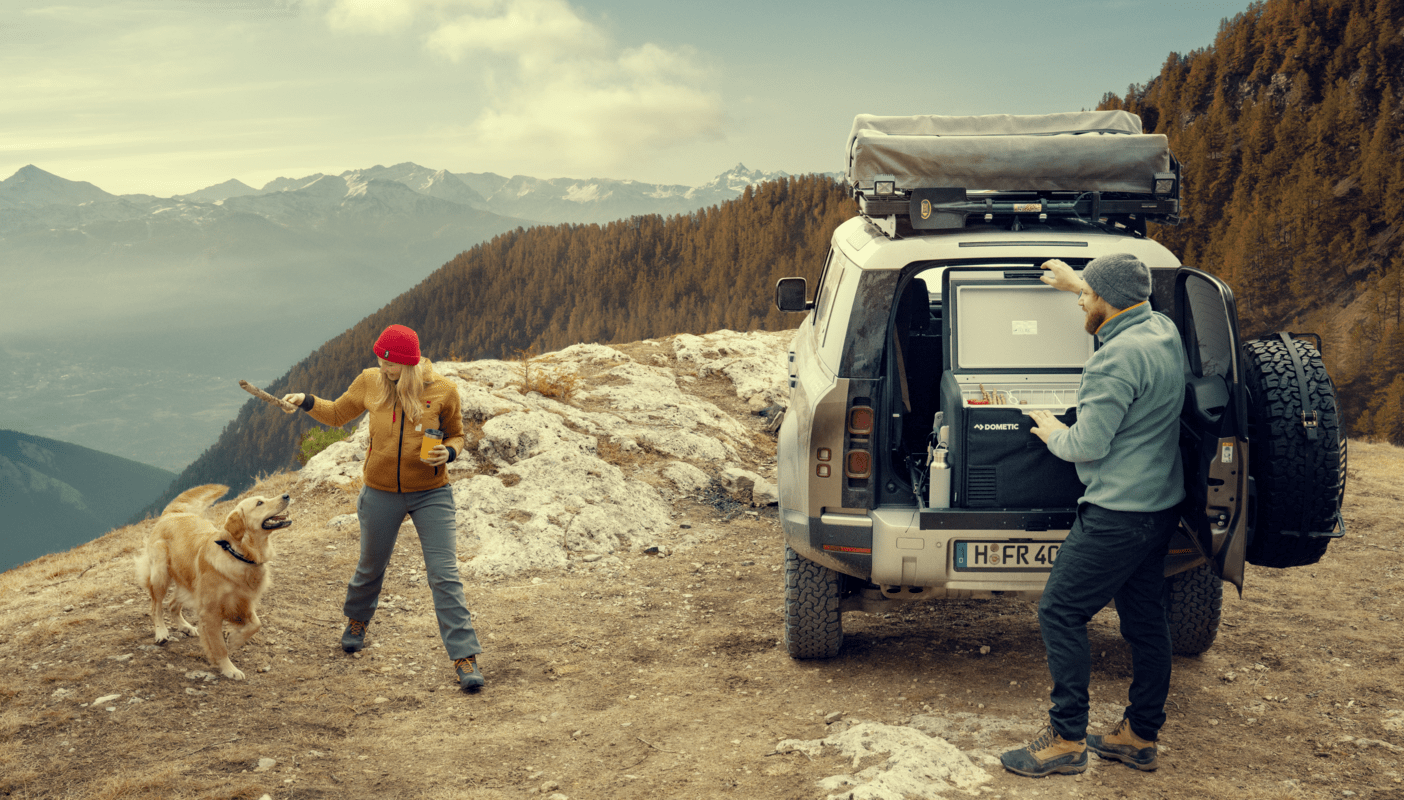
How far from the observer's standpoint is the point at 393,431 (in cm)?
480

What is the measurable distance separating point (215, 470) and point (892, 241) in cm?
15516

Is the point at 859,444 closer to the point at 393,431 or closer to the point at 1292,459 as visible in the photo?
the point at 1292,459

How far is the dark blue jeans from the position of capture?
Answer: 3326 millimetres

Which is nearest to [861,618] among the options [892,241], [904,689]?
[904,689]

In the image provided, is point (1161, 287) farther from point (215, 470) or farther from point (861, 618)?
point (215, 470)

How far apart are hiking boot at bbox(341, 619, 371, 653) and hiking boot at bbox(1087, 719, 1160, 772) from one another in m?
4.23

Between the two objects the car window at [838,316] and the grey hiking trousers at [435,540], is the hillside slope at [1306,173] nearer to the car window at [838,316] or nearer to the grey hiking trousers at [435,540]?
the car window at [838,316]

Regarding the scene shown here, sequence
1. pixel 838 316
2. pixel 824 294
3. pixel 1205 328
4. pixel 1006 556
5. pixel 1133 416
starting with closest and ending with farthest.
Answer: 1. pixel 1133 416
2. pixel 1006 556
3. pixel 1205 328
4. pixel 838 316
5. pixel 824 294

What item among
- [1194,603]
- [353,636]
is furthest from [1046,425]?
[353,636]

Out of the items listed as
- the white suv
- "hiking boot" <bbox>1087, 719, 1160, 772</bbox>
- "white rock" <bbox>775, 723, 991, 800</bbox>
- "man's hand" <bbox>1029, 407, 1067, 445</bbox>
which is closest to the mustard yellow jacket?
the white suv

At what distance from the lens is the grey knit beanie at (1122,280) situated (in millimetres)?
3312

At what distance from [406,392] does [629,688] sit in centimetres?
215

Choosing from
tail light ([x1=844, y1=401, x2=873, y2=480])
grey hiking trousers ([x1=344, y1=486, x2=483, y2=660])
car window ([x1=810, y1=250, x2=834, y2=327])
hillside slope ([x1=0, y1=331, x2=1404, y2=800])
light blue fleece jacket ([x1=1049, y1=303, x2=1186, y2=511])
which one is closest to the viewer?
light blue fleece jacket ([x1=1049, y1=303, x2=1186, y2=511])

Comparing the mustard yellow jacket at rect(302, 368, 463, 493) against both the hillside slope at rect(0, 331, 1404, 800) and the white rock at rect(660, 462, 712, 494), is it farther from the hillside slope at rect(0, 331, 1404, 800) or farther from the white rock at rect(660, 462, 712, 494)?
the white rock at rect(660, 462, 712, 494)
